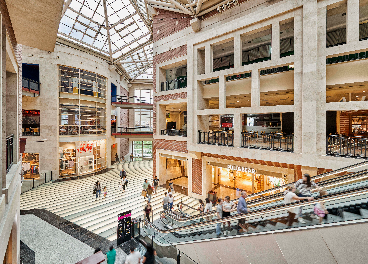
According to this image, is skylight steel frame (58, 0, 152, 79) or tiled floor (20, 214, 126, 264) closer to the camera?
tiled floor (20, 214, 126, 264)

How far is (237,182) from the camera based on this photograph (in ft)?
55.1

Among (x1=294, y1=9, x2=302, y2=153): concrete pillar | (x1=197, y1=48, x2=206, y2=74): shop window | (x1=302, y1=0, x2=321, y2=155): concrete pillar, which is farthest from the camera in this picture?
(x1=197, y1=48, x2=206, y2=74): shop window

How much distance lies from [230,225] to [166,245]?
Result: 288 centimetres

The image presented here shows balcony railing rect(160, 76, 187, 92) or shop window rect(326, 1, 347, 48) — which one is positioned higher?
shop window rect(326, 1, 347, 48)

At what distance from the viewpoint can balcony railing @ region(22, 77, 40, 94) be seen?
51.5ft

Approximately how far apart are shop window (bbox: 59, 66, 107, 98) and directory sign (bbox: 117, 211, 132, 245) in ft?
51.3

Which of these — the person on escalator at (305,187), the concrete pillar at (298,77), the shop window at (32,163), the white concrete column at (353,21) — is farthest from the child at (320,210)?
the shop window at (32,163)

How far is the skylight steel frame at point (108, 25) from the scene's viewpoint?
725 inches

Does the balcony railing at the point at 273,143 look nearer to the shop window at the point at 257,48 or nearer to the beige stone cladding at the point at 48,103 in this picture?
the shop window at the point at 257,48

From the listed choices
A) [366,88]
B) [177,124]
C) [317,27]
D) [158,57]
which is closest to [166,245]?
[317,27]

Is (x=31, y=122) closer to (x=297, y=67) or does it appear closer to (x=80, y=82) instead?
(x=80, y=82)

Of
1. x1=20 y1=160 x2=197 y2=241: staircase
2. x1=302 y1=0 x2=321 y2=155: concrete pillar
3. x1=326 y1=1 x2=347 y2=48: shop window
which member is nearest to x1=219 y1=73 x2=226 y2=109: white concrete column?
x1=302 y1=0 x2=321 y2=155: concrete pillar

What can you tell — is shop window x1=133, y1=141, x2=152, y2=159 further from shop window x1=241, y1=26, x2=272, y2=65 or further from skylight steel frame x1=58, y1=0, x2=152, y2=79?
shop window x1=241, y1=26, x2=272, y2=65

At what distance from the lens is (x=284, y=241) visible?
3996 mm
